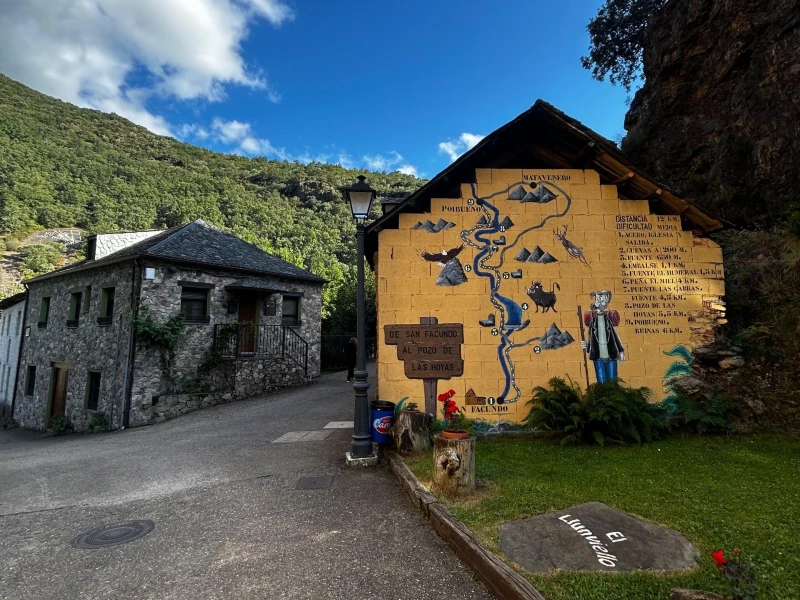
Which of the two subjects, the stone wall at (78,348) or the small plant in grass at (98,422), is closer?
the small plant in grass at (98,422)

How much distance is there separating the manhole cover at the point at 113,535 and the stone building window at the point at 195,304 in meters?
10.5

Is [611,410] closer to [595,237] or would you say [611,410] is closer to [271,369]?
[595,237]

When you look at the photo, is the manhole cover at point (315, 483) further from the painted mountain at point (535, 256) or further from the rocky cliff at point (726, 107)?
the rocky cliff at point (726, 107)

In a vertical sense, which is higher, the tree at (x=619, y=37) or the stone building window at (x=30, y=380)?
the tree at (x=619, y=37)

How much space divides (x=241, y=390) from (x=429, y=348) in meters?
10.2

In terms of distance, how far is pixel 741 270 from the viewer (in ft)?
27.4

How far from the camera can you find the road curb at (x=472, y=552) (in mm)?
2891

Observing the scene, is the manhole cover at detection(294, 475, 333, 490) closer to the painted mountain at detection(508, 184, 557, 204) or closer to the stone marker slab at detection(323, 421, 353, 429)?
the stone marker slab at detection(323, 421, 353, 429)

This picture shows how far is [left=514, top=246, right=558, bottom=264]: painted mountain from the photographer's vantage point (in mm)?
7664

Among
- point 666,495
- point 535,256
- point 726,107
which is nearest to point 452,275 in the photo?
point 535,256

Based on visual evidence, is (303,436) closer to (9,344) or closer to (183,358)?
(183,358)

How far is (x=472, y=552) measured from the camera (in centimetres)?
345

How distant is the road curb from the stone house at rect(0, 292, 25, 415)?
78.8 ft

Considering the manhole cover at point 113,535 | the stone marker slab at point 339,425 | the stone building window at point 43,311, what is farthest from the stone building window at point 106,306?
the manhole cover at point 113,535
